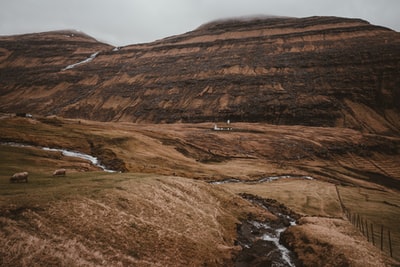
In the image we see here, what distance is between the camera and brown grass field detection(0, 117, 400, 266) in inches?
697

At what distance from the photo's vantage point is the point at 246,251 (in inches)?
1008

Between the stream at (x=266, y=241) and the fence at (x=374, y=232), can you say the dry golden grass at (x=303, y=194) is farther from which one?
the stream at (x=266, y=241)

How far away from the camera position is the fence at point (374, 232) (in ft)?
91.6

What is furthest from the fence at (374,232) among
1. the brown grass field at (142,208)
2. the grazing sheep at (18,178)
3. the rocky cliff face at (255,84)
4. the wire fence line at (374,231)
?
the rocky cliff face at (255,84)

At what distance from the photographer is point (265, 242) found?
2814 cm

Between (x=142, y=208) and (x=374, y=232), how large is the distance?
28.0 metres

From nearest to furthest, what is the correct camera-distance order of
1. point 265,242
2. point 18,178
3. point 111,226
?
point 111,226, point 18,178, point 265,242

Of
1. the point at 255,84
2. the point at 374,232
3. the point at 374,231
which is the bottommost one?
the point at 374,231

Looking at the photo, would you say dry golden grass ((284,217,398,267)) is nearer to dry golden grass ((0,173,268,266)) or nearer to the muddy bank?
the muddy bank

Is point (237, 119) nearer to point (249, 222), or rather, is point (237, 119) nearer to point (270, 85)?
point (270, 85)

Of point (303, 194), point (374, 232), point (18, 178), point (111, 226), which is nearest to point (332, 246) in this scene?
point (374, 232)

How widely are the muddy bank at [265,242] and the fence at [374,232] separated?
7.57 metres

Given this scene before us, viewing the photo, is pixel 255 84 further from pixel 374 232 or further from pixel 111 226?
pixel 111 226

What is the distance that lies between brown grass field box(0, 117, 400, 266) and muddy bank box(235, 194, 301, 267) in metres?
0.95
